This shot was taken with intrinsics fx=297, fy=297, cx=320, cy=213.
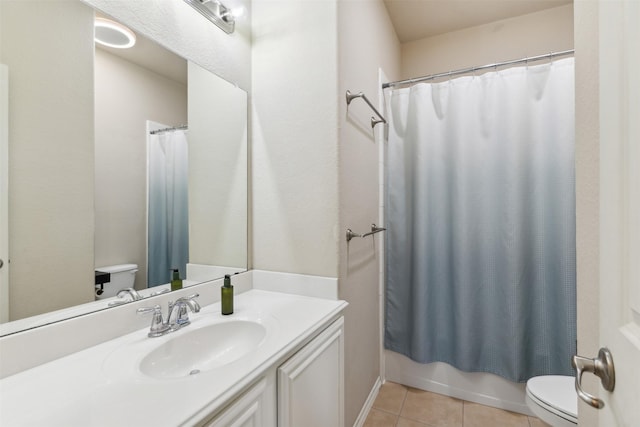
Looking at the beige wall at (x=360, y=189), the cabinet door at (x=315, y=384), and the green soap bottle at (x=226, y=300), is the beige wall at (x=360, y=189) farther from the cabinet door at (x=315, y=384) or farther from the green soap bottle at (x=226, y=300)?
the green soap bottle at (x=226, y=300)

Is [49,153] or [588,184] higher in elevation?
[49,153]

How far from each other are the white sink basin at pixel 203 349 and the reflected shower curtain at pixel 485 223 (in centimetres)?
125

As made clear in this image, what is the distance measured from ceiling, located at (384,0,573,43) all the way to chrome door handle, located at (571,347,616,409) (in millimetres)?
2281

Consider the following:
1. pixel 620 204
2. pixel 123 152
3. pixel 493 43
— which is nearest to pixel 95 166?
pixel 123 152

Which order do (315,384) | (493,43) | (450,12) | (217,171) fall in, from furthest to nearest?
(493,43), (450,12), (217,171), (315,384)

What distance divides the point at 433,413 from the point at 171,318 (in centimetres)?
167

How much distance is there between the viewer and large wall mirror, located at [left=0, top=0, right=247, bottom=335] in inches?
31.9

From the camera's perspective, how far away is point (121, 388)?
692mm

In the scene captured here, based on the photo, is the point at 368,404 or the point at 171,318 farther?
the point at 368,404

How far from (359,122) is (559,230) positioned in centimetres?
130

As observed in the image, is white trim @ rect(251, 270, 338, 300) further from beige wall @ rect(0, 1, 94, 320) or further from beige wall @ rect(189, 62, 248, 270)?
beige wall @ rect(0, 1, 94, 320)

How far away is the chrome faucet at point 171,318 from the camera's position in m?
1.00

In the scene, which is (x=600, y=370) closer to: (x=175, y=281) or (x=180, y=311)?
(x=180, y=311)

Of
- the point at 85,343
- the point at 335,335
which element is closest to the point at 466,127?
the point at 335,335
